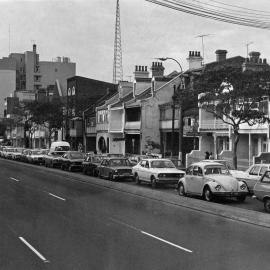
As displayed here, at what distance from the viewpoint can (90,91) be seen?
81688 millimetres

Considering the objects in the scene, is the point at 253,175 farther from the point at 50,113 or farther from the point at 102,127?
the point at 50,113

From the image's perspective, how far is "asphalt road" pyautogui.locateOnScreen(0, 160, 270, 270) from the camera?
31.6 ft

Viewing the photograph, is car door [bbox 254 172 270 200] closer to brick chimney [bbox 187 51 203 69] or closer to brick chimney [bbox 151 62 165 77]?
brick chimney [bbox 187 51 203 69]

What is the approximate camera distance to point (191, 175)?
2217 cm

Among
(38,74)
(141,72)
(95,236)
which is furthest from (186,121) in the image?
(38,74)

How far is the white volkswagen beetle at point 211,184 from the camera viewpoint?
20.3 m

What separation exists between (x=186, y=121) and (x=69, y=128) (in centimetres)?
3018

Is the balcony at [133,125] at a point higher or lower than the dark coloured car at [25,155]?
higher

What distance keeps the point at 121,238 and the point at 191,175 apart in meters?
10.4

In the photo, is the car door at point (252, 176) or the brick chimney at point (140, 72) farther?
the brick chimney at point (140, 72)

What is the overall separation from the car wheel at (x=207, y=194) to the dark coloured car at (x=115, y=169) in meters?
10.8

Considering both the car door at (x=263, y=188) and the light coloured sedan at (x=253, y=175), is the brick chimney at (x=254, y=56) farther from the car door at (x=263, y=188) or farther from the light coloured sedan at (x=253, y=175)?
the car door at (x=263, y=188)

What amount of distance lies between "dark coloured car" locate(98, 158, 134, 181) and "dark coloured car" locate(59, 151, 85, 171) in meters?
8.61

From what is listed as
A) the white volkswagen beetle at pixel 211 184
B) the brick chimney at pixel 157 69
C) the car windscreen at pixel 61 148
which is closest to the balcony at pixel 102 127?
the brick chimney at pixel 157 69
